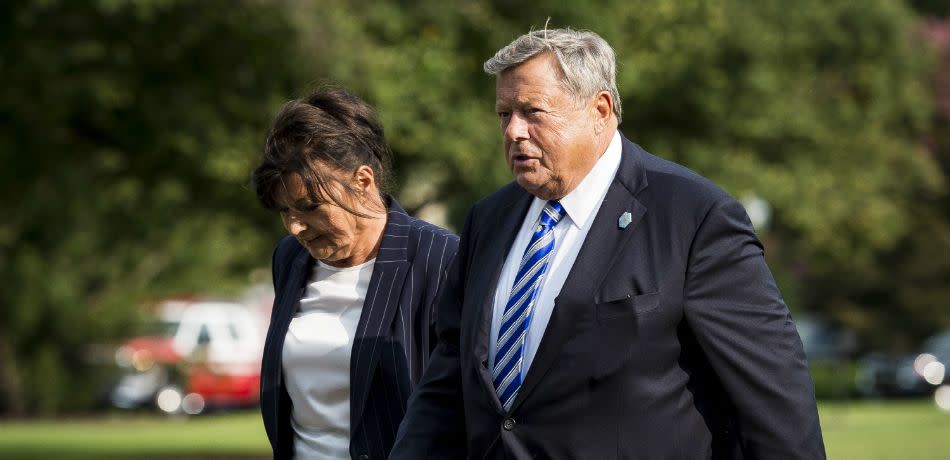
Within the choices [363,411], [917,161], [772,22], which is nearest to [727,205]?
[363,411]

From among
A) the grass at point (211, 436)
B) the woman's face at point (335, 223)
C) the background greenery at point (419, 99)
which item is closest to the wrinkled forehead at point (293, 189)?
the woman's face at point (335, 223)

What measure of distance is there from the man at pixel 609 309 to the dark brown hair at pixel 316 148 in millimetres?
816

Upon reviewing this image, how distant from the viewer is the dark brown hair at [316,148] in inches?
173

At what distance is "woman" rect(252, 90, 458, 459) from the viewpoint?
4406mm

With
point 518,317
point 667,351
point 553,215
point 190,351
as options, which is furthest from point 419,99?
point 190,351

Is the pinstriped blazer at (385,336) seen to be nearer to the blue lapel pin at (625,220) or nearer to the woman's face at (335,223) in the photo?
the woman's face at (335,223)

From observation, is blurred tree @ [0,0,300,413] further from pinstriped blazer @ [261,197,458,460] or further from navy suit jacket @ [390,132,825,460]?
navy suit jacket @ [390,132,825,460]

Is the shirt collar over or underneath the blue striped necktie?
over

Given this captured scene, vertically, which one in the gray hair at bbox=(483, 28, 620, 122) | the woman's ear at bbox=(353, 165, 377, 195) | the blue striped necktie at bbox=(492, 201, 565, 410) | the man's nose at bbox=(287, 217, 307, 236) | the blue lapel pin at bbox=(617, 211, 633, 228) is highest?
the gray hair at bbox=(483, 28, 620, 122)

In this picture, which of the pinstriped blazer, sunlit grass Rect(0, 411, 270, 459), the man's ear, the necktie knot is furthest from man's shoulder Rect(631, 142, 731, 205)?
sunlit grass Rect(0, 411, 270, 459)

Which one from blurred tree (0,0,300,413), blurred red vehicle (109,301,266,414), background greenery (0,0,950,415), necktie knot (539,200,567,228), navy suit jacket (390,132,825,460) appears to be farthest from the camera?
blurred red vehicle (109,301,266,414)

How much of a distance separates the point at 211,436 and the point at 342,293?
58.8 ft

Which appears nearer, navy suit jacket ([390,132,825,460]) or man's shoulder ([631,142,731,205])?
navy suit jacket ([390,132,825,460])

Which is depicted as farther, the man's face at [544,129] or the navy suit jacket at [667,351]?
the man's face at [544,129]
